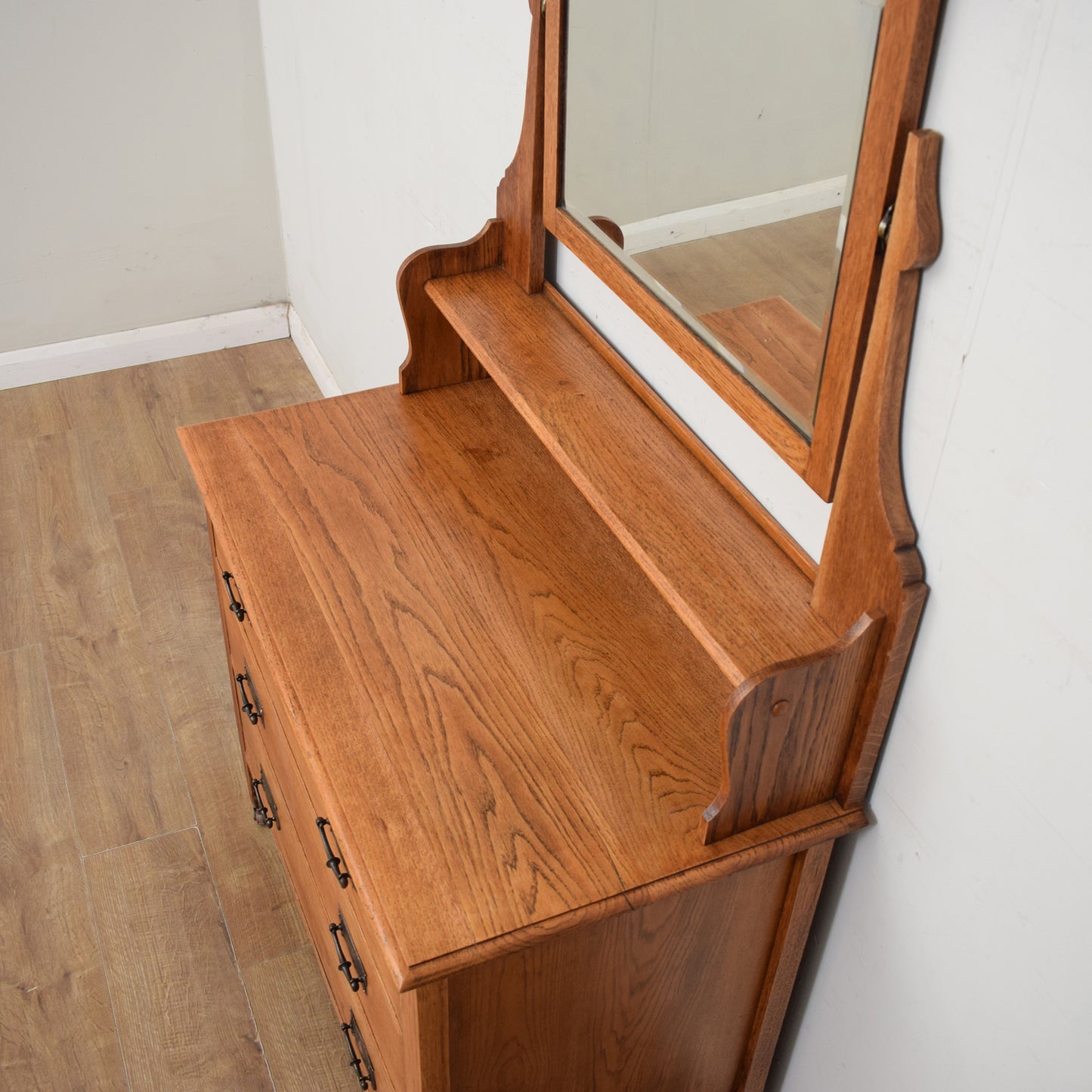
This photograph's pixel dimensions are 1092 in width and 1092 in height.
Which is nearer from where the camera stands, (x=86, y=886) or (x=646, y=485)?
(x=646, y=485)

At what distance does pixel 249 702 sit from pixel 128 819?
1.80 ft

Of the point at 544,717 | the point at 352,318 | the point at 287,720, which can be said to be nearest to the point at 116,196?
the point at 352,318

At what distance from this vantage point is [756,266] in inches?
41.8

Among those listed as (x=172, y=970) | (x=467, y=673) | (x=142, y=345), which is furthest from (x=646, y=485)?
(x=142, y=345)

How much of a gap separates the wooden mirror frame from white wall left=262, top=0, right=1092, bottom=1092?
1.0 inches

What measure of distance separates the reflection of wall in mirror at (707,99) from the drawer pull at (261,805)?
3.42ft

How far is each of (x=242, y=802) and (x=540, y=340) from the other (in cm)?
116

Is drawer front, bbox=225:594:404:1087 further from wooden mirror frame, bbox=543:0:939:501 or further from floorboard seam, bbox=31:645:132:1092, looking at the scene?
wooden mirror frame, bbox=543:0:939:501

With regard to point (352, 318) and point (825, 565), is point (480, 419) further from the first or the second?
point (352, 318)

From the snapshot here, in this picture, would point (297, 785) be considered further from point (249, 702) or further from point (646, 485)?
point (646, 485)

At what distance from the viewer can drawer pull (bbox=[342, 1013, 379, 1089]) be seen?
1.48 m

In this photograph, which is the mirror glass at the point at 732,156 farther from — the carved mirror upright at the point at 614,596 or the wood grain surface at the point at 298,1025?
the wood grain surface at the point at 298,1025

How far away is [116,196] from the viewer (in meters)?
3.13

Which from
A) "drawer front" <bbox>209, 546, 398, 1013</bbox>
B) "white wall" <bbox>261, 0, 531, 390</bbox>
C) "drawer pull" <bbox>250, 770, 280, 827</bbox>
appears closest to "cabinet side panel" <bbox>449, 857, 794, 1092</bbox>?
"drawer front" <bbox>209, 546, 398, 1013</bbox>
